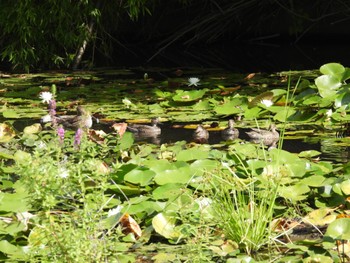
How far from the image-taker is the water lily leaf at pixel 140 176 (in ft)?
9.00

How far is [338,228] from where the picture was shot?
2312 millimetres

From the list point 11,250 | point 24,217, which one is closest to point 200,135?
point 24,217

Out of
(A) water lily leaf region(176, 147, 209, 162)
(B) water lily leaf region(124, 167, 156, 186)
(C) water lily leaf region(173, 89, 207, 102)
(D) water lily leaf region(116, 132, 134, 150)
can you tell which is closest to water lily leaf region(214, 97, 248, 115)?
(C) water lily leaf region(173, 89, 207, 102)

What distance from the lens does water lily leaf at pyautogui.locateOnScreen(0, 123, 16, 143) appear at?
3784mm

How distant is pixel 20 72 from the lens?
23.7 feet

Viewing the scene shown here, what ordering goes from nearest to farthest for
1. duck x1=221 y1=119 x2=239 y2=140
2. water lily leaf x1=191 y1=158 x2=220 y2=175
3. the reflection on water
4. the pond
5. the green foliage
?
the pond, water lily leaf x1=191 y1=158 x2=220 y2=175, the reflection on water, duck x1=221 y1=119 x2=239 y2=140, the green foliage

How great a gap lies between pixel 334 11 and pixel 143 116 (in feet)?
17.0

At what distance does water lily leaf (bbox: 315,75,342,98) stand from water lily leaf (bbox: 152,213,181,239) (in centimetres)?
171

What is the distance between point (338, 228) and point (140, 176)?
732 mm

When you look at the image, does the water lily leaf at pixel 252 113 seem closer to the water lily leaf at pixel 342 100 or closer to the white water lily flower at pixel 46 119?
the water lily leaf at pixel 342 100

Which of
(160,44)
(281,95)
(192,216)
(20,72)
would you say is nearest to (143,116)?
(281,95)

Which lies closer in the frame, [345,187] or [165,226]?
[165,226]

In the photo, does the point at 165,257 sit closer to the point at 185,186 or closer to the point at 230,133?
the point at 185,186

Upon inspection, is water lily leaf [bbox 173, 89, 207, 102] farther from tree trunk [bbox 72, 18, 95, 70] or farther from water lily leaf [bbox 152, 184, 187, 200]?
tree trunk [bbox 72, 18, 95, 70]
